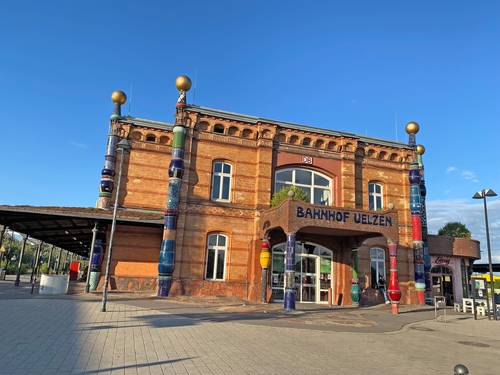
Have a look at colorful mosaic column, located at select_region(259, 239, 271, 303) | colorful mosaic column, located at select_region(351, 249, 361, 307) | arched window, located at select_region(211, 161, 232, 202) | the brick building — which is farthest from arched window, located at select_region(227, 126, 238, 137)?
colorful mosaic column, located at select_region(351, 249, 361, 307)

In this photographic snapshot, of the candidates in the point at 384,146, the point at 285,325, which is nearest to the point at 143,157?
the point at 285,325

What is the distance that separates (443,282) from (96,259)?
21589 mm

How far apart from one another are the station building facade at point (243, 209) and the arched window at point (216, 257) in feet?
0.17

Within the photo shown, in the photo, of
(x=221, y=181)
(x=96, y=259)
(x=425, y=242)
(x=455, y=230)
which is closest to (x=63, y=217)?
(x=96, y=259)

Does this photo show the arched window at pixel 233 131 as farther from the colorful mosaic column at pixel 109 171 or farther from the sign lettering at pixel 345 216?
the sign lettering at pixel 345 216

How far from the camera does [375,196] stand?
23.5 metres

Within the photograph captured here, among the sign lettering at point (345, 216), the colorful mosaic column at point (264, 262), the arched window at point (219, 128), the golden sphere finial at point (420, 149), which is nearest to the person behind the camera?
the sign lettering at point (345, 216)

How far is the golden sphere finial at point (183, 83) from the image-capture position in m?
20.5

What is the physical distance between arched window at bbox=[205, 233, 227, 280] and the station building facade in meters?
0.05

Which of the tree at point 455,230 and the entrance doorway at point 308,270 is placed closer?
the entrance doorway at point 308,270

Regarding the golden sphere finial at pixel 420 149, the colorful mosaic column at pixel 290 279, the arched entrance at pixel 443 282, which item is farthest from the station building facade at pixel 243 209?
the golden sphere finial at pixel 420 149

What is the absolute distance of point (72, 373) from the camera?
5.61 metres

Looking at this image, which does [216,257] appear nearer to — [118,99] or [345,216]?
[345,216]

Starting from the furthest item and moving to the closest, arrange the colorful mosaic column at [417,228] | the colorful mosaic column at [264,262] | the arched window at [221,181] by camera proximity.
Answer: the colorful mosaic column at [417,228], the arched window at [221,181], the colorful mosaic column at [264,262]
